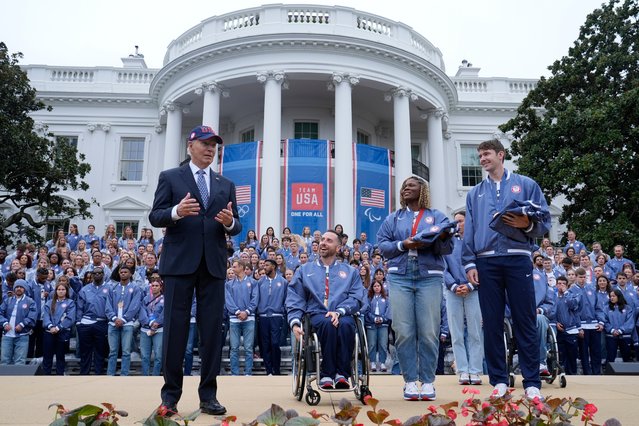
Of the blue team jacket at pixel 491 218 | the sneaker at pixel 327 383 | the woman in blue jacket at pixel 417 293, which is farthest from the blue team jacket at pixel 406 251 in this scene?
the sneaker at pixel 327 383

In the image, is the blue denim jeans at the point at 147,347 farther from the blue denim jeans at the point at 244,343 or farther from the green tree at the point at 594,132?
the green tree at the point at 594,132

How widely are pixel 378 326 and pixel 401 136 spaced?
15308 millimetres

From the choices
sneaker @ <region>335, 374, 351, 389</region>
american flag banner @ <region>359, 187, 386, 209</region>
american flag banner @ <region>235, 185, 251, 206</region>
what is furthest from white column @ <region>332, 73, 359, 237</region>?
sneaker @ <region>335, 374, 351, 389</region>

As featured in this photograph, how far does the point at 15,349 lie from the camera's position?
37.9 ft

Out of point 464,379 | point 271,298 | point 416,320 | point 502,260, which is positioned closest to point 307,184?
point 271,298

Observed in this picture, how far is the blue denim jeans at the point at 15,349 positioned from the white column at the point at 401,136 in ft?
54.3

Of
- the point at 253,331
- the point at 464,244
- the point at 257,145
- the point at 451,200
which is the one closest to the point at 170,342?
the point at 464,244

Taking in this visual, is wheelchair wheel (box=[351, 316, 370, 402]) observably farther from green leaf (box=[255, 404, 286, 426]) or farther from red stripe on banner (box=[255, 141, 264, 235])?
red stripe on banner (box=[255, 141, 264, 235])

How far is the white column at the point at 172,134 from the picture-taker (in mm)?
27297

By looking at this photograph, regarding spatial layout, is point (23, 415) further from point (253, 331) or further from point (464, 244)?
point (253, 331)

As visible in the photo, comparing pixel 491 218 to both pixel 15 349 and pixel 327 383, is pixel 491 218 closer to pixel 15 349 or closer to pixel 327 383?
pixel 327 383

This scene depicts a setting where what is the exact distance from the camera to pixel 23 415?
4.65 meters

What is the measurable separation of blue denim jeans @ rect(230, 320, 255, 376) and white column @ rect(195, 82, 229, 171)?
14.5 meters

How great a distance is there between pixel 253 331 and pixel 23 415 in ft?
23.1
